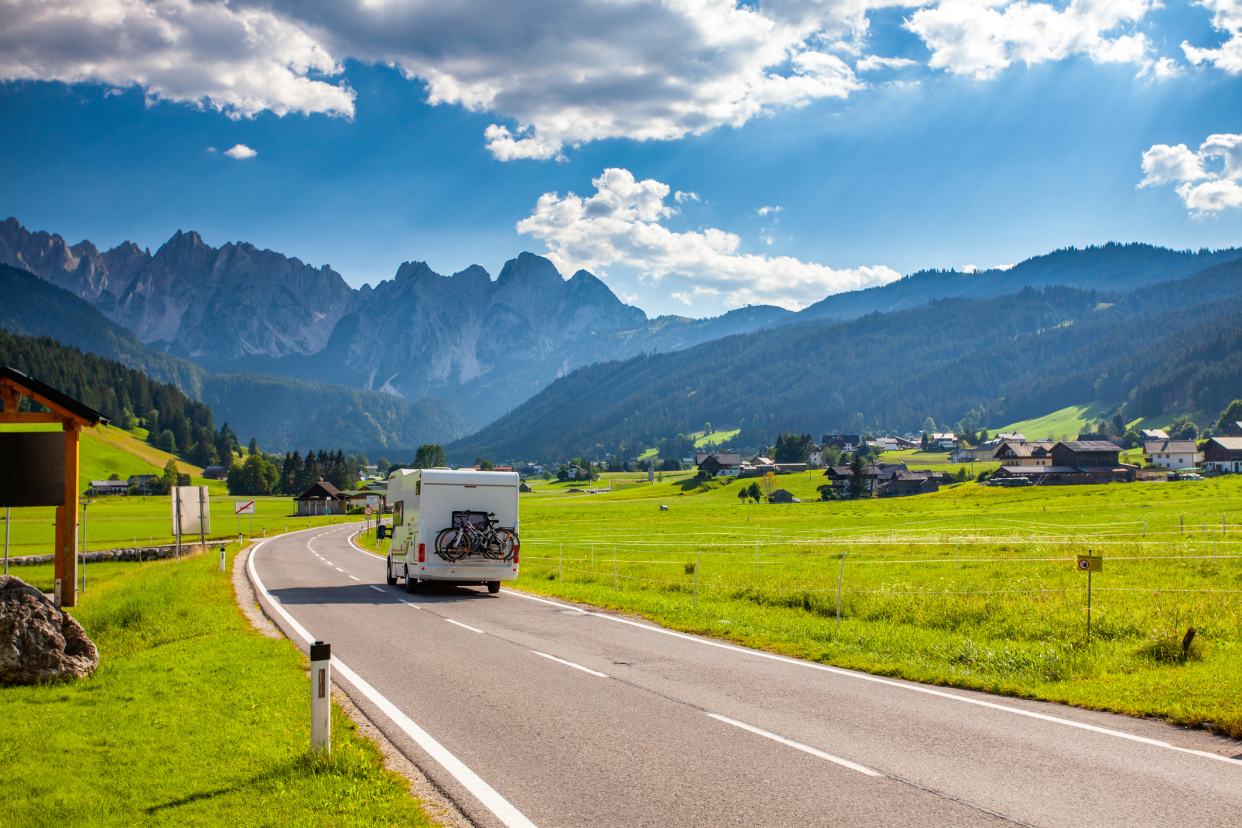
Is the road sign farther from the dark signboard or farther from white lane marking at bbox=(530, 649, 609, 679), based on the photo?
the dark signboard

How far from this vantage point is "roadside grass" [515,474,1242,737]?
1070 cm

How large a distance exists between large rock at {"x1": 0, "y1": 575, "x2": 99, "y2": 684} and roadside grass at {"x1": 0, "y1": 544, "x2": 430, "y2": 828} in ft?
0.72

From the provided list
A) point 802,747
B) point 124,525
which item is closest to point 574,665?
point 802,747

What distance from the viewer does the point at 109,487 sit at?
506 feet

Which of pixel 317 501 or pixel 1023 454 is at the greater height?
pixel 1023 454

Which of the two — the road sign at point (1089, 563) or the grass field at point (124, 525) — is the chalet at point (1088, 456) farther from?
the road sign at point (1089, 563)

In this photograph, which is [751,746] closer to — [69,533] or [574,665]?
[574,665]

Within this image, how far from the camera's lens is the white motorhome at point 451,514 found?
74.2ft

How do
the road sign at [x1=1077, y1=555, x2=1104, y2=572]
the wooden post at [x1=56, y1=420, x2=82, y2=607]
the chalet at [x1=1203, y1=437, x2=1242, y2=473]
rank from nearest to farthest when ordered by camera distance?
the road sign at [x1=1077, y1=555, x2=1104, y2=572] < the wooden post at [x1=56, y1=420, x2=82, y2=607] < the chalet at [x1=1203, y1=437, x2=1242, y2=473]

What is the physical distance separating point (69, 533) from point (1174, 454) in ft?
584

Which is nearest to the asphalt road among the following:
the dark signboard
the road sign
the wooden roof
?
the road sign

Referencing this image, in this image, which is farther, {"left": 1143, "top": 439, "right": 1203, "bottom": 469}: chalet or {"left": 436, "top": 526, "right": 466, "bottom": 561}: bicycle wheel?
{"left": 1143, "top": 439, "right": 1203, "bottom": 469}: chalet

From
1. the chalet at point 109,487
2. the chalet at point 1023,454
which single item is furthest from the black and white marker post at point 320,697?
the chalet at point 109,487

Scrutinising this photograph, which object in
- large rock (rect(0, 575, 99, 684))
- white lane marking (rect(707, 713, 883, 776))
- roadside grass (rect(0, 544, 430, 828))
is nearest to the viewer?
roadside grass (rect(0, 544, 430, 828))
